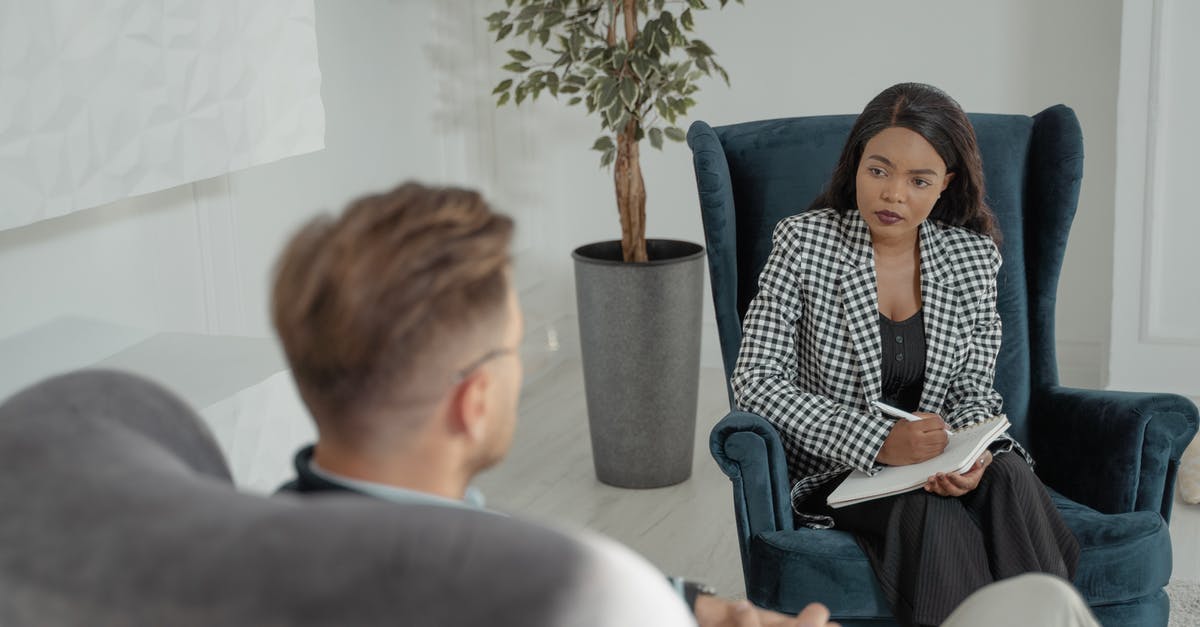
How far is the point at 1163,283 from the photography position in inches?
136

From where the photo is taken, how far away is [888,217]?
211cm

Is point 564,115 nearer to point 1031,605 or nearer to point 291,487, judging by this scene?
point 1031,605

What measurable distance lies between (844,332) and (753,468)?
333 millimetres

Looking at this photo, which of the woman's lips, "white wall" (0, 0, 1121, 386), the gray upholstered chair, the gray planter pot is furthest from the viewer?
the gray planter pot

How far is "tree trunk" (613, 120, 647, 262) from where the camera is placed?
3143 mm

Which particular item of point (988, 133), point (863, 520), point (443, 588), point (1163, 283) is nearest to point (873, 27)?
point (1163, 283)

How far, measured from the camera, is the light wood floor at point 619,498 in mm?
2846

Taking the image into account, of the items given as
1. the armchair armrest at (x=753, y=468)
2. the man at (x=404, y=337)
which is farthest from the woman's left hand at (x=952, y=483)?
the man at (x=404, y=337)

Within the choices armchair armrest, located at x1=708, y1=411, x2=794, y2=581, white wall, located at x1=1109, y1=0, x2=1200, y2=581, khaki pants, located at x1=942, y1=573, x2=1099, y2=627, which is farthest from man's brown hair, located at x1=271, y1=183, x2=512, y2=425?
white wall, located at x1=1109, y1=0, x2=1200, y2=581

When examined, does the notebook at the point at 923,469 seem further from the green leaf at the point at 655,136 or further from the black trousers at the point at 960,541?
the green leaf at the point at 655,136

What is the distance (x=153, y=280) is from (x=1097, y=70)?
2.74m

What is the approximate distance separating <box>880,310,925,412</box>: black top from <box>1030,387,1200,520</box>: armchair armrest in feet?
0.99

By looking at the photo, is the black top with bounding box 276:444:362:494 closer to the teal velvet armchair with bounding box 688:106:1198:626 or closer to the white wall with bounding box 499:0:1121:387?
the teal velvet armchair with bounding box 688:106:1198:626

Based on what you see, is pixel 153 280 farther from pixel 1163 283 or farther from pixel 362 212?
pixel 1163 283
